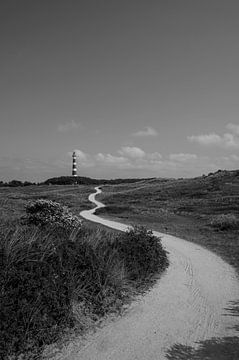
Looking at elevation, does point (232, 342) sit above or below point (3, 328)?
below

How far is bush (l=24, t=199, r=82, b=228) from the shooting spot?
18659mm

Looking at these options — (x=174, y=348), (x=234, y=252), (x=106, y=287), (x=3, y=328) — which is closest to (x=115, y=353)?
(x=174, y=348)

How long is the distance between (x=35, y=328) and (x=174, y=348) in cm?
253

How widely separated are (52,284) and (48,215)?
12.1 meters

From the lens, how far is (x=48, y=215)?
19.9 meters

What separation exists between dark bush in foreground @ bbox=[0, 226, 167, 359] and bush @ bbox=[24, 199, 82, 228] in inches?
255

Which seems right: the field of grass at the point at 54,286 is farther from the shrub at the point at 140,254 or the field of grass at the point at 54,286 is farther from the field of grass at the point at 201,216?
the field of grass at the point at 201,216

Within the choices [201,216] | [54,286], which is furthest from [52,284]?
[201,216]

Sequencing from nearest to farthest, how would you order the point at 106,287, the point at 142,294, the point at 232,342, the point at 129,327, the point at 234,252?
the point at 232,342 → the point at 129,327 → the point at 106,287 → the point at 142,294 → the point at 234,252

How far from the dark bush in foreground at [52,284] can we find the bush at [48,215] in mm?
6470

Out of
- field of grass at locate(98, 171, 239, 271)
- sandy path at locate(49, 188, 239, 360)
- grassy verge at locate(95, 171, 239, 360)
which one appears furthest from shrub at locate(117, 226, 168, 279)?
field of grass at locate(98, 171, 239, 271)

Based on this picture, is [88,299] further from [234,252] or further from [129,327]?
[234,252]

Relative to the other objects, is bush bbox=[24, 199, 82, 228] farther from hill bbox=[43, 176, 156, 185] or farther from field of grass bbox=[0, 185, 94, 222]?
hill bbox=[43, 176, 156, 185]

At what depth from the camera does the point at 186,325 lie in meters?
8.81
